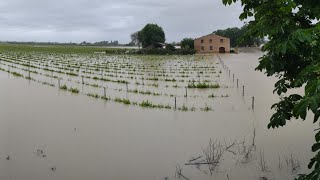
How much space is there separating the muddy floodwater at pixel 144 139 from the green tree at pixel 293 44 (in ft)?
8.36

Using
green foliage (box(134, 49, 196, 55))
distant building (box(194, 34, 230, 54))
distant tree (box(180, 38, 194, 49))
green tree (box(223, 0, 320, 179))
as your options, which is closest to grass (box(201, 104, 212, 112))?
green tree (box(223, 0, 320, 179))

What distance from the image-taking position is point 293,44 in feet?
10.7

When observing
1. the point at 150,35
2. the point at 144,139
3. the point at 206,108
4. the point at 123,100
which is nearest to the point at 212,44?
the point at 150,35

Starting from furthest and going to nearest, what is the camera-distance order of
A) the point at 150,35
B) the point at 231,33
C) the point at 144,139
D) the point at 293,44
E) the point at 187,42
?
the point at 231,33
the point at 150,35
the point at 187,42
the point at 144,139
the point at 293,44

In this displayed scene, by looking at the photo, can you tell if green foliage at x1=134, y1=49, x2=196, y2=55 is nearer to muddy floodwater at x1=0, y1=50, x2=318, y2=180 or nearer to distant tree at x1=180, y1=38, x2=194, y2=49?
distant tree at x1=180, y1=38, x2=194, y2=49

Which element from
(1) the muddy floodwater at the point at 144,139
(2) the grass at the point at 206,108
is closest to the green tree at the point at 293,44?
(1) the muddy floodwater at the point at 144,139

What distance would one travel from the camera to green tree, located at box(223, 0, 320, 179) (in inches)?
122

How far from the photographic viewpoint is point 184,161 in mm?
7145

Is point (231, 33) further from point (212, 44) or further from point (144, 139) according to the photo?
point (144, 139)

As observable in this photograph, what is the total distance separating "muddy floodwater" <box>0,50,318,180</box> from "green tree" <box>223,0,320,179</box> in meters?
2.55

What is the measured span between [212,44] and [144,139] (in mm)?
65441

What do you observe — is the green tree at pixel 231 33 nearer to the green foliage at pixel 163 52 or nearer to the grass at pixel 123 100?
the green foliage at pixel 163 52

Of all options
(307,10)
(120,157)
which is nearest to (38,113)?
(120,157)

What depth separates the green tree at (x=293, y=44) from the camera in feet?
10.2
